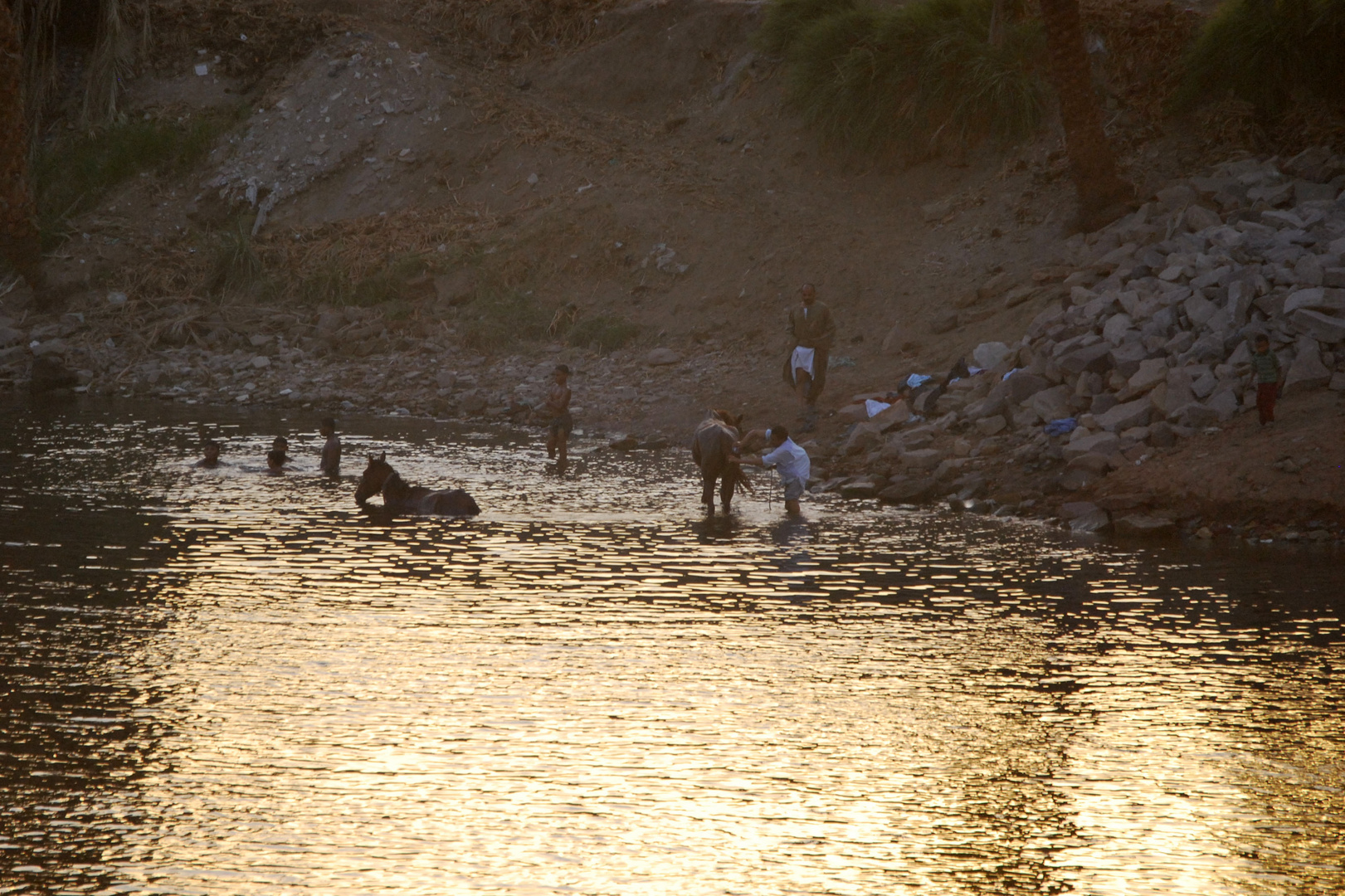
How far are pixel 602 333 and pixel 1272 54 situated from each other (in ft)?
40.5

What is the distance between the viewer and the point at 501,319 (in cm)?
2703

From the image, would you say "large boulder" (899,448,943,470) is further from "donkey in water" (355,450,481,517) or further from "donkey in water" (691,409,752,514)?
"donkey in water" (355,450,481,517)

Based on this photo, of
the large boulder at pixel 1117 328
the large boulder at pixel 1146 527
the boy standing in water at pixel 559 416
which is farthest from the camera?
the boy standing in water at pixel 559 416

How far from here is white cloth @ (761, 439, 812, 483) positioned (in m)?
14.4

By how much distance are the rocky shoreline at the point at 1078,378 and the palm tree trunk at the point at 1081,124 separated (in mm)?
715

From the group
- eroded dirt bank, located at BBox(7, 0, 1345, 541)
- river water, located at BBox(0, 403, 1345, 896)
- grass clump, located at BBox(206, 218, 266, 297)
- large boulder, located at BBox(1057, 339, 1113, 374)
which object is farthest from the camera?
grass clump, located at BBox(206, 218, 266, 297)

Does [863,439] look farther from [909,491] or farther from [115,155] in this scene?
[115,155]

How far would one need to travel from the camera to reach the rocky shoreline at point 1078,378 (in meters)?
14.9

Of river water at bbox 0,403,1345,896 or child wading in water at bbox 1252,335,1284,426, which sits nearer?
river water at bbox 0,403,1345,896

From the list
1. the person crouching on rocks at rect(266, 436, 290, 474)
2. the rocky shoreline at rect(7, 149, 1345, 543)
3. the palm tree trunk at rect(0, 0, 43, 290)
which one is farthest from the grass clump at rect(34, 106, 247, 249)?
the person crouching on rocks at rect(266, 436, 290, 474)

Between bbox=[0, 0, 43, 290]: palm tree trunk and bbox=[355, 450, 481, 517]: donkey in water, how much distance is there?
66.8ft

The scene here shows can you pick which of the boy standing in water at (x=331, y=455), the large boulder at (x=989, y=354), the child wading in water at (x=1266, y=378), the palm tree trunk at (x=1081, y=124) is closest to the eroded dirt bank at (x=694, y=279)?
the large boulder at (x=989, y=354)

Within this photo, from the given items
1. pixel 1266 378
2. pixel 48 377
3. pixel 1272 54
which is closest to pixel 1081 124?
pixel 1272 54

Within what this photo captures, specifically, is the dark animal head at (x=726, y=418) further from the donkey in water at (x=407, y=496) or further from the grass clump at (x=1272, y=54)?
the grass clump at (x=1272, y=54)
